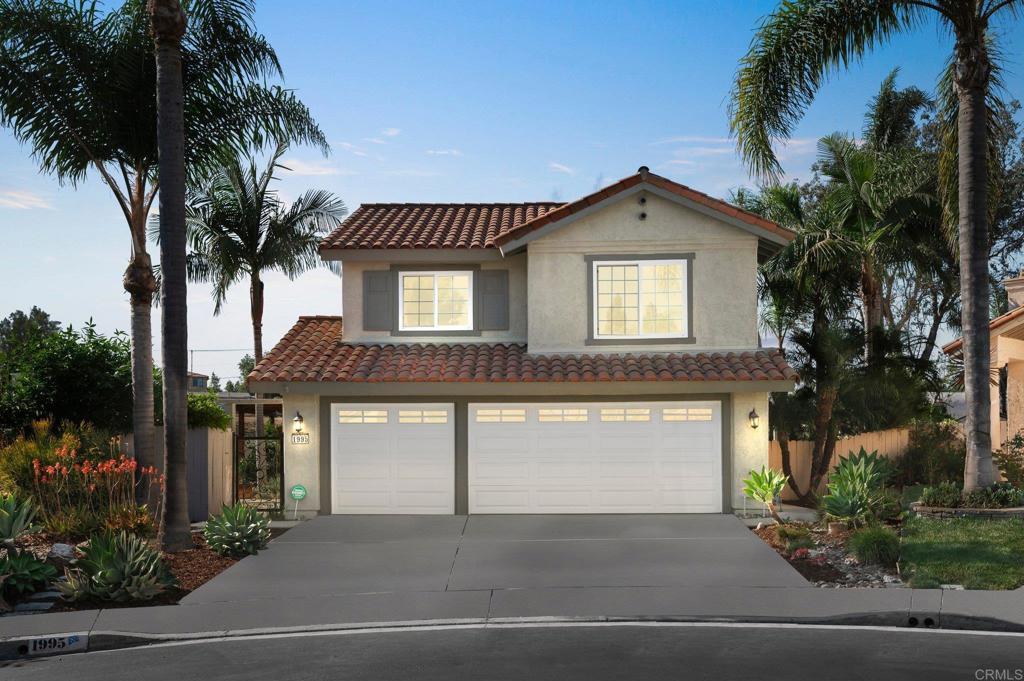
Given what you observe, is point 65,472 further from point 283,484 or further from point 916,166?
point 916,166

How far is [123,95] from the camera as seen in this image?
1792 cm

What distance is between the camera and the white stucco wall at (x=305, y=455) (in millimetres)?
19531

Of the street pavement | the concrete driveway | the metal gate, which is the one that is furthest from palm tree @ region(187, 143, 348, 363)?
the street pavement

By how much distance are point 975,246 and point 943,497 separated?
3973mm

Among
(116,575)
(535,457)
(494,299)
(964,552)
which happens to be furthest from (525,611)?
(494,299)

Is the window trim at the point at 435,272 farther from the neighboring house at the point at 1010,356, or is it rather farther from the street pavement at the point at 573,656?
the street pavement at the point at 573,656

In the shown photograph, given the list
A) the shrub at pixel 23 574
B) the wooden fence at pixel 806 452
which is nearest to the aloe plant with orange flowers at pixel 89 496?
the shrub at pixel 23 574

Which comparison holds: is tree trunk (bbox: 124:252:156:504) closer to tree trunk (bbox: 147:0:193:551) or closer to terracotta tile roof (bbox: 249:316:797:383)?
terracotta tile roof (bbox: 249:316:797:383)

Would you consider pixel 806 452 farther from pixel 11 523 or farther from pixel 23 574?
pixel 23 574

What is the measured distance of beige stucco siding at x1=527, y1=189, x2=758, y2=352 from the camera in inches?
781

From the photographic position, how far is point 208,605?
1178 cm

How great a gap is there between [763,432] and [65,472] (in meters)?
11.9

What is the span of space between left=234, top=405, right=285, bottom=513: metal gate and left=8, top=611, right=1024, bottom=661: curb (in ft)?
29.7

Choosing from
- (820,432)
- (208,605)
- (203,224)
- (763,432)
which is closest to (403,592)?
(208,605)
